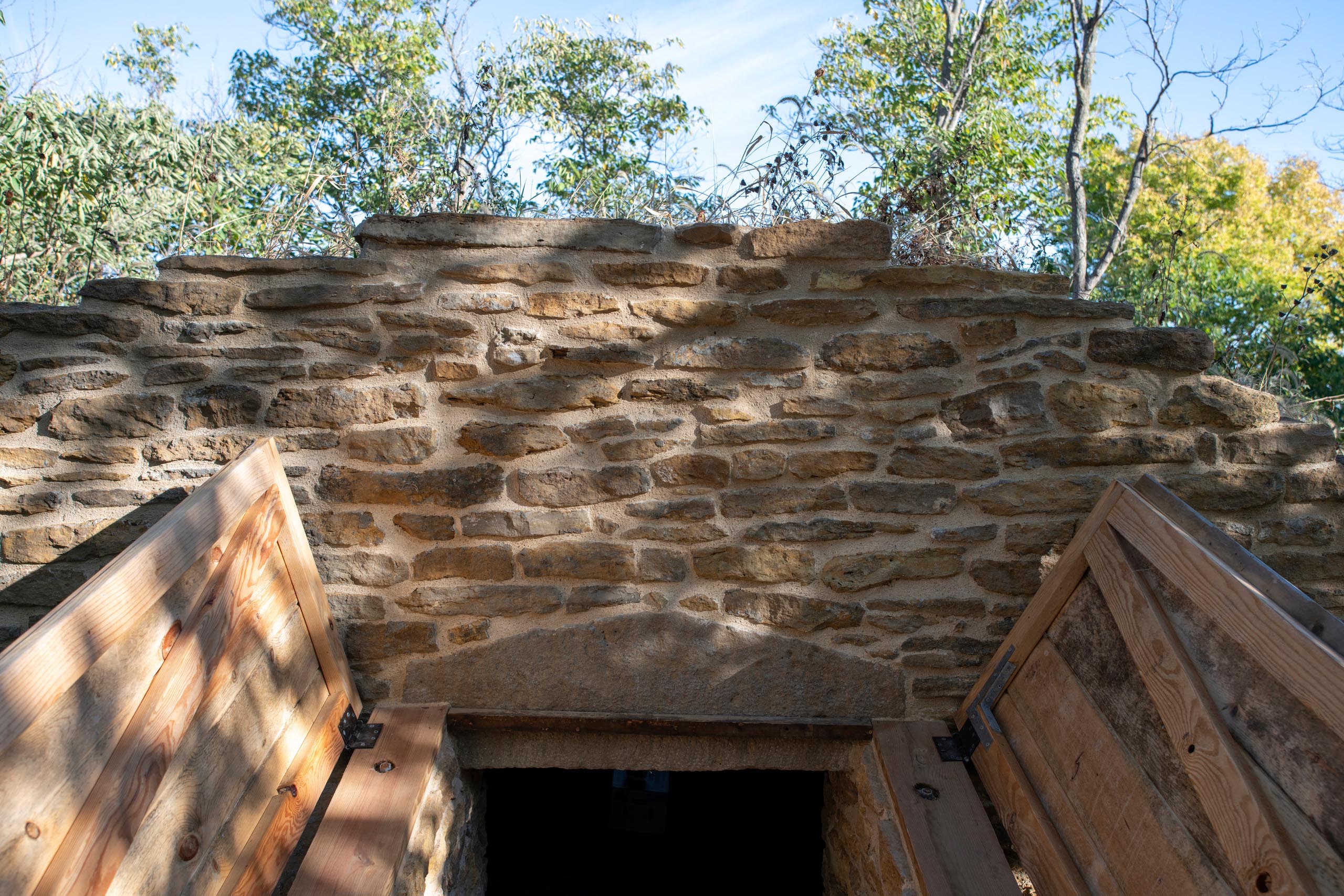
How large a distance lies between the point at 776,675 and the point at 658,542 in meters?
0.52

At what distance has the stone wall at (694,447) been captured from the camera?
233 cm

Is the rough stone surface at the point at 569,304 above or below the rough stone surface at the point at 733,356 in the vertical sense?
above

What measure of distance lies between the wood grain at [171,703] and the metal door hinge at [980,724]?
186 centimetres

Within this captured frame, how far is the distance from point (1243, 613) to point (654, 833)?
301 centimetres

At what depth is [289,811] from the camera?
6.46 feet

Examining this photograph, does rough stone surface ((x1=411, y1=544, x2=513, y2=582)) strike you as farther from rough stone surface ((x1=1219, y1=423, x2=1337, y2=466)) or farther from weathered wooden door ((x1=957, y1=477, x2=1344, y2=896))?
rough stone surface ((x1=1219, y1=423, x2=1337, y2=466))

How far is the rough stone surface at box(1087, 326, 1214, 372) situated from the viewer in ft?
7.83

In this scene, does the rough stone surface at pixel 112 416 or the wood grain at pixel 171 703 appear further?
the rough stone surface at pixel 112 416

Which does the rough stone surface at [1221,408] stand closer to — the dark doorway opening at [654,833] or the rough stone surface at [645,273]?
the rough stone surface at [645,273]

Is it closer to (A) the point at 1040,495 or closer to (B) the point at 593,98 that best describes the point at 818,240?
(A) the point at 1040,495

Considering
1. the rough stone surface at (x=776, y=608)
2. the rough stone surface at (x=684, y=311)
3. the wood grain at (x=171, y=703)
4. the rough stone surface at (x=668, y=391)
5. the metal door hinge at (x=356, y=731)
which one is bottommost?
the metal door hinge at (x=356, y=731)

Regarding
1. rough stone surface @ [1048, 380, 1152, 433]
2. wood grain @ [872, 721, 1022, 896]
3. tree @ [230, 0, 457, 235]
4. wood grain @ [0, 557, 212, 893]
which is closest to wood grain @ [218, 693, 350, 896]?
wood grain @ [0, 557, 212, 893]

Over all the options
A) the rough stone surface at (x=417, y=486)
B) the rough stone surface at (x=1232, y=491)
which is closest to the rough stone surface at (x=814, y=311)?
the rough stone surface at (x=417, y=486)

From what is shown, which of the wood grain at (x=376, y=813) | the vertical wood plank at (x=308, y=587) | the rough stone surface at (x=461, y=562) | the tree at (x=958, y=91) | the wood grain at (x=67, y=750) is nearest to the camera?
the wood grain at (x=67, y=750)
